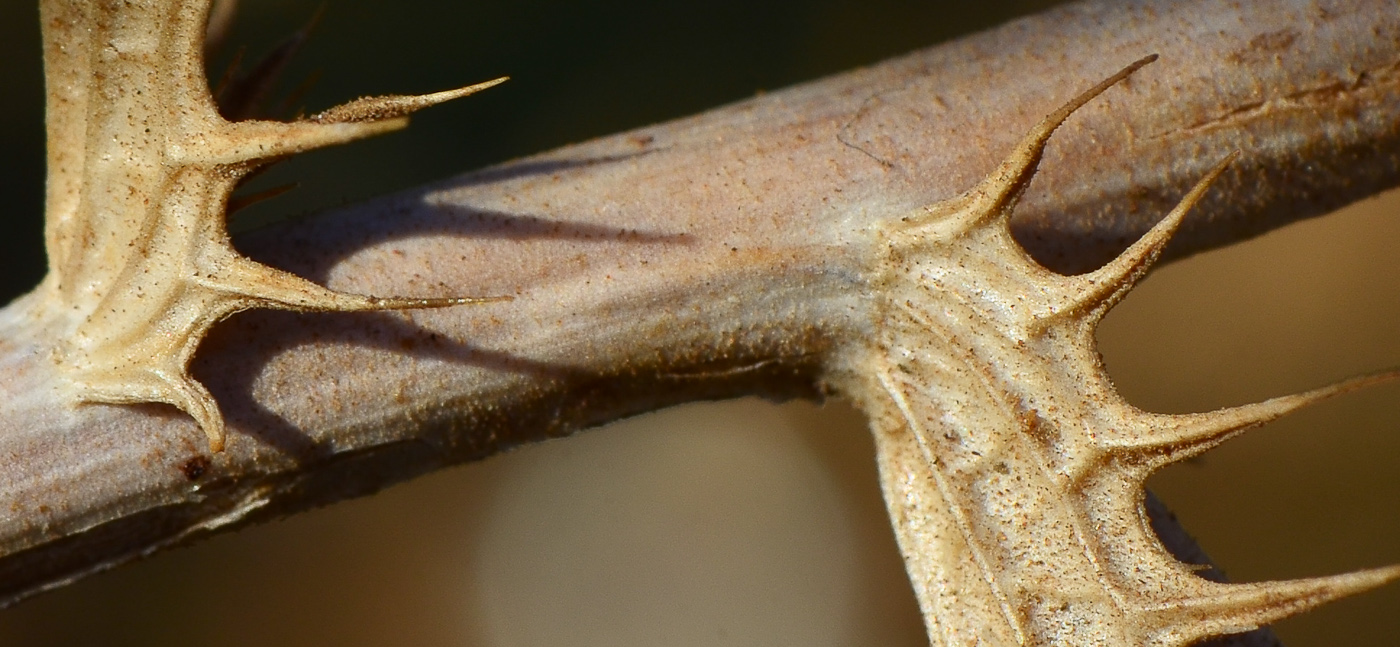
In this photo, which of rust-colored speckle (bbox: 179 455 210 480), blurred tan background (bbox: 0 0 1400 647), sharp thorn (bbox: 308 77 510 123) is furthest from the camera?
blurred tan background (bbox: 0 0 1400 647)

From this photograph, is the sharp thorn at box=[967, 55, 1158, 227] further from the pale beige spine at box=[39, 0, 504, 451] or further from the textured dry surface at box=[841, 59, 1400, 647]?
the pale beige spine at box=[39, 0, 504, 451]

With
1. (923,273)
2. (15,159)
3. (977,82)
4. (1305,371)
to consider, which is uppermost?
(1305,371)

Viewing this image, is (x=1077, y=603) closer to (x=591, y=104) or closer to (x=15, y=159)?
(x=591, y=104)

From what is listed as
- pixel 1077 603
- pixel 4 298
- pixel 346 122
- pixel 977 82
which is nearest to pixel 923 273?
pixel 977 82

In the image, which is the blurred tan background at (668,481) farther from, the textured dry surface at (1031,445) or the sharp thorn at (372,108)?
the sharp thorn at (372,108)

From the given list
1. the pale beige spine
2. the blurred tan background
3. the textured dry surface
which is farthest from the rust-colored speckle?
the blurred tan background

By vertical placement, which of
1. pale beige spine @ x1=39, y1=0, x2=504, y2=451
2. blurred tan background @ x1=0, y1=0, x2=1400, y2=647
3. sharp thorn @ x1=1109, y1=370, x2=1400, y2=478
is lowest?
pale beige spine @ x1=39, y1=0, x2=504, y2=451

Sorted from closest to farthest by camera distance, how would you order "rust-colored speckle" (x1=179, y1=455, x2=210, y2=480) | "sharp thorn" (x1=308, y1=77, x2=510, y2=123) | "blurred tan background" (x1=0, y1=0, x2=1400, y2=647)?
"sharp thorn" (x1=308, y1=77, x2=510, y2=123) → "rust-colored speckle" (x1=179, y1=455, x2=210, y2=480) → "blurred tan background" (x1=0, y1=0, x2=1400, y2=647)

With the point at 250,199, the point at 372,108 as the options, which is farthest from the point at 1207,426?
the point at 250,199
